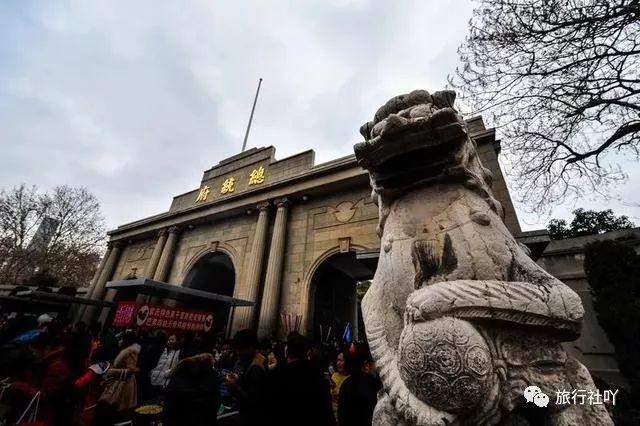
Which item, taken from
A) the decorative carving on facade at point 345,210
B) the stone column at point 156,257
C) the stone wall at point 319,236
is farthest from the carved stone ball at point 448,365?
the stone column at point 156,257

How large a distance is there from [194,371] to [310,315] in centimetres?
644

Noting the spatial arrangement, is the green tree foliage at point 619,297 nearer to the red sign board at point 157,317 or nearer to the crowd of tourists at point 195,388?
the crowd of tourists at point 195,388

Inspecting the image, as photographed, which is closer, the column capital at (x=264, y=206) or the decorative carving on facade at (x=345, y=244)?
the decorative carving on facade at (x=345, y=244)

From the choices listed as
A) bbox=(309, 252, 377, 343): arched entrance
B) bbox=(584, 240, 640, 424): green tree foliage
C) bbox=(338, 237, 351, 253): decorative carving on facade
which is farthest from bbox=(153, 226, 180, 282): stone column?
bbox=(584, 240, 640, 424): green tree foliage

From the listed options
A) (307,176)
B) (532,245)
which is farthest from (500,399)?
(307,176)

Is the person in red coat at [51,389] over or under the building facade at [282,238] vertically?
under

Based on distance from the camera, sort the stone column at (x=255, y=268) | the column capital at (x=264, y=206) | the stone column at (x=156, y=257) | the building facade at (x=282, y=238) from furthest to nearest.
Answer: the stone column at (x=156, y=257) < the column capital at (x=264, y=206) < the stone column at (x=255, y=268) < the building facade at (x=282, y=238)

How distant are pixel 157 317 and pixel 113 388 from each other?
511 cm

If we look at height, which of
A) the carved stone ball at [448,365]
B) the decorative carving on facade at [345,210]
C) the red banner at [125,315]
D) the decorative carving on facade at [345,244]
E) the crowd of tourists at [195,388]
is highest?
the decorative carving on facade at [345,210]

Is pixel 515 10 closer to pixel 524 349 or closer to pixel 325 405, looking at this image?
pixel 524 349

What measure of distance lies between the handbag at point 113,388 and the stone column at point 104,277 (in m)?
13.7

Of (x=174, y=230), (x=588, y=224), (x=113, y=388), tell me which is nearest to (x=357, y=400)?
(x=113, y=388)

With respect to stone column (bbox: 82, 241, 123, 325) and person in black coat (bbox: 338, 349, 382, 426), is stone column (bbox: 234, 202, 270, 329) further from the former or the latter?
stone column (bbox: 82, 241, 123, 325)

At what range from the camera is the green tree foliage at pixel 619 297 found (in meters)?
5.20
